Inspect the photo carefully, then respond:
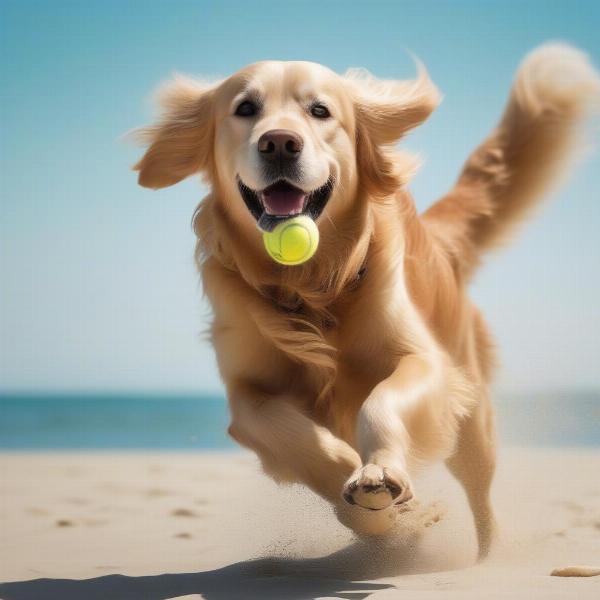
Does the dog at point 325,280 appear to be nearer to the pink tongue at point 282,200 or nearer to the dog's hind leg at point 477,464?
the pink tongue at point 282,200

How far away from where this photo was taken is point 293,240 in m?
3.14

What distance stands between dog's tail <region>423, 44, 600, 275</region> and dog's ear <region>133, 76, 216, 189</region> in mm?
1379

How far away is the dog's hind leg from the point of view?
4203 millimetres

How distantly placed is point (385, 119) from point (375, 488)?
5.20ft

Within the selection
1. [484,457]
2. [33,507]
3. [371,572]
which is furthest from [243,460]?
[371,572]

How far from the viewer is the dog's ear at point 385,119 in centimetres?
356

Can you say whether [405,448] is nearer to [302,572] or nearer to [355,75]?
[302,572]

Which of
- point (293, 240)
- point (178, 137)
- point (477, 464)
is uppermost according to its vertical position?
point (178, 137)

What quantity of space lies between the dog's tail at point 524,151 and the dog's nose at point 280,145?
1606mm

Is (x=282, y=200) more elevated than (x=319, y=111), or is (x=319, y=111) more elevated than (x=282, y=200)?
(x=319, y=111)

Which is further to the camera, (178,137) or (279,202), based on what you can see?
(178,137)

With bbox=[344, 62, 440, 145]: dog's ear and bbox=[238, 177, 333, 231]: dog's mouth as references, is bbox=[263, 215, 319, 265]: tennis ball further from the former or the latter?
bbox=[344, 62, 440, 145]: dog's ear

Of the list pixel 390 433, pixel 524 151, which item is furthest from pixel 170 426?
pixel 390 433

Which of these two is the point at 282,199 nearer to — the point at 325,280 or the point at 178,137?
the point at 325,280
